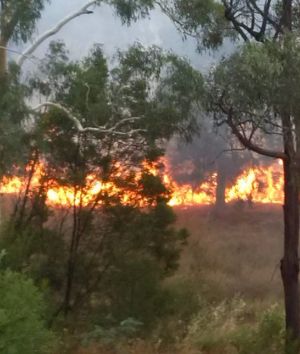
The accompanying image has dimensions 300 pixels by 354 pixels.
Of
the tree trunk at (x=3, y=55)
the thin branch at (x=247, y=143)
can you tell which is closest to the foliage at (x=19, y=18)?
the tree trunk at (x=3, y=55)

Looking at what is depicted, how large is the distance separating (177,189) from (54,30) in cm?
973

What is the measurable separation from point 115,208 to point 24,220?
181 centimetres

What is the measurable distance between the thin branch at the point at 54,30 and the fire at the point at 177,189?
2068 millimetres

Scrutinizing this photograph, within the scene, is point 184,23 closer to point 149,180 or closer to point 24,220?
point 149,180

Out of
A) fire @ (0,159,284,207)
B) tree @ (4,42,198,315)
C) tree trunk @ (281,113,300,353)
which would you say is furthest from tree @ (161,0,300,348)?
fire @ (0,159,284,207)

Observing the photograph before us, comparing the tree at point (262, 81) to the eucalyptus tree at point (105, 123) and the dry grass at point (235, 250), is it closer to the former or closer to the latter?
the eucalyptus tree at point (105, 123)

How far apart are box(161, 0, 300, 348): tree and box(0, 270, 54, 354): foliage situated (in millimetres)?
5056

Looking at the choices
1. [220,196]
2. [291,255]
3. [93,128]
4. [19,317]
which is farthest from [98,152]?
[220,196]

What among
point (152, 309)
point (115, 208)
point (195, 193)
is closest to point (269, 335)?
point (152, 309)

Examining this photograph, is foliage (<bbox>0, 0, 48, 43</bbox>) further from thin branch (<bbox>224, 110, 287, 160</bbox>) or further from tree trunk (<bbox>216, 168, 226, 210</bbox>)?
tree trunk (<bbox>216, 168, 226, 210</bbox>)

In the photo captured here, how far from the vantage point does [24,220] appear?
15227mm

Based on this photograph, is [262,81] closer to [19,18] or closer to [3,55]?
[19,18]

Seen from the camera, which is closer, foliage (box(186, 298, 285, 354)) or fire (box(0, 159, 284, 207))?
foliage (box(186, 298, 285, 354))

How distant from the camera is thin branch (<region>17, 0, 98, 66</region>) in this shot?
525 inches
